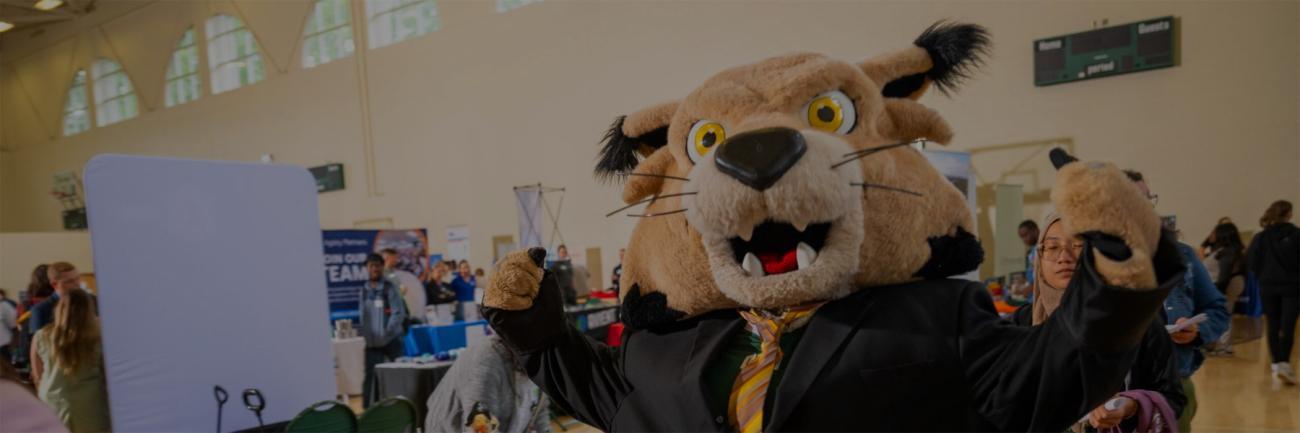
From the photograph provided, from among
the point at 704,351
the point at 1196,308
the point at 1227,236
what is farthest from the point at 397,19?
the point at 704,351

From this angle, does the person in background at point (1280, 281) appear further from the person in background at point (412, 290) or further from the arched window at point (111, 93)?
the arched window at point (111, 93)

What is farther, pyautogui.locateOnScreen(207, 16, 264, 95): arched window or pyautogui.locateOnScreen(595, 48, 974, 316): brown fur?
pyautogui.locateOnScreen(207, 16, 264, 95): arched window

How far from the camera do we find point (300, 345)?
3492mm

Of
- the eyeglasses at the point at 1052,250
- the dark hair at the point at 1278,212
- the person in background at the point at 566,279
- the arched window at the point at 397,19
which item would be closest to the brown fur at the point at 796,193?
the eyeglasses at the point at 1052,250

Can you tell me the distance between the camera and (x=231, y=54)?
53.8 feet

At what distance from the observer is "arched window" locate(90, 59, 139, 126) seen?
18672 millimetres

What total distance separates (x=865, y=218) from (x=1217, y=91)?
8.21 meters

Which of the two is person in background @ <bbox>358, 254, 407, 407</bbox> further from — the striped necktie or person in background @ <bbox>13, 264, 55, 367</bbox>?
the striped necktie

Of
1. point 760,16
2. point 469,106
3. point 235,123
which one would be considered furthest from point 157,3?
point 760,16

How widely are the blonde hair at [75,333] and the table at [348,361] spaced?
265 cm

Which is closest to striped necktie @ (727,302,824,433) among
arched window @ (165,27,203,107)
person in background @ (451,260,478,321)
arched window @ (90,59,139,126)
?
person in background @ (451,260,478,321)

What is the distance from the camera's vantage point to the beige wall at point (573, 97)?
7.56 metres

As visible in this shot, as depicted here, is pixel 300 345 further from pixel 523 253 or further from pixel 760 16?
pixel 760 16

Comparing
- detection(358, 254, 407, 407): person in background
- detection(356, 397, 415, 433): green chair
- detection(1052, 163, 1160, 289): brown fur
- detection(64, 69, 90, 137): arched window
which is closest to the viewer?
detection(1052, 163, 1160, 289): brown fur
